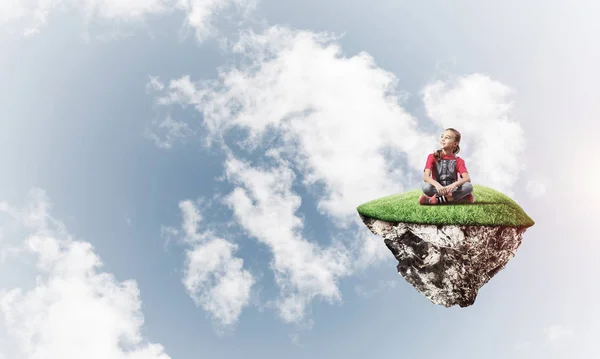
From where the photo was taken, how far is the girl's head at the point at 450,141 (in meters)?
11.3

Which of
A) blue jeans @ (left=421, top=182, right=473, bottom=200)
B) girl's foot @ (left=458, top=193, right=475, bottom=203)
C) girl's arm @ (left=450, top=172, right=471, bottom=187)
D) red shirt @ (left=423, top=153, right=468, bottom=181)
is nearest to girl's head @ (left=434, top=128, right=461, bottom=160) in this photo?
red shirt @ (left=423, top=153, right=468, bottom=181)

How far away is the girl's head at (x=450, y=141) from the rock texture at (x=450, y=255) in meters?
1.77

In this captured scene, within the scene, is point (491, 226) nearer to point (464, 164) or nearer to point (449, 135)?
point (464, 164)

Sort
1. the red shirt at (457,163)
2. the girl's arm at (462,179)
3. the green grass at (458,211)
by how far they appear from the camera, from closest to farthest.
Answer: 1. the green grass at (458,211)
2. the girl's arm at (462,179)
3. the red shirt at (457,163)

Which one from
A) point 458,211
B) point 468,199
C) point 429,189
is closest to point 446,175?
point 429,189

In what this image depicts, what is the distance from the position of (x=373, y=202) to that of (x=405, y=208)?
1.25m

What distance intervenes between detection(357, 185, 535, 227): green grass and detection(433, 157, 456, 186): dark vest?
0.56m

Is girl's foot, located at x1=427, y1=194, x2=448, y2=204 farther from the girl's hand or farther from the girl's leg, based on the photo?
the girl's hand

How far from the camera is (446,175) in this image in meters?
11.4

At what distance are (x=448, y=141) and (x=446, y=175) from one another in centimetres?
79

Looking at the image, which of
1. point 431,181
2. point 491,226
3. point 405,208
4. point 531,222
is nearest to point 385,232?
point 405,208

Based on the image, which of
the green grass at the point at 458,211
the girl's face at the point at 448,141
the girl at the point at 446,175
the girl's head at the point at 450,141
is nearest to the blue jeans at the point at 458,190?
the girl at the point at 446,175

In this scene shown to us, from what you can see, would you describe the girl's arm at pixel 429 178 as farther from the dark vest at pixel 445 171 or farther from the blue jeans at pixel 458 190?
the dark vest at pixel 445 171

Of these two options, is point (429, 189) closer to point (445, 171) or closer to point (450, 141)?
point (445, 171)
